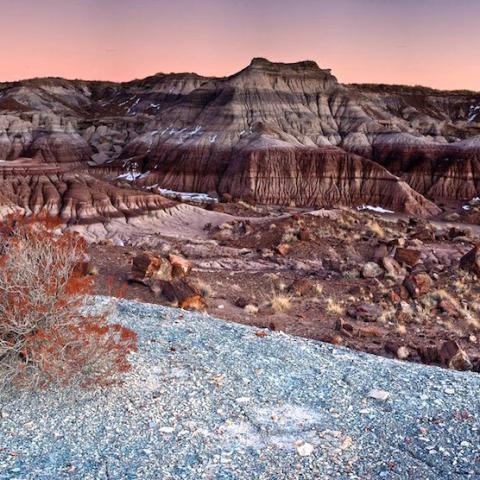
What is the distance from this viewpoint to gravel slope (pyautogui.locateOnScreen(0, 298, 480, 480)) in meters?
6.12

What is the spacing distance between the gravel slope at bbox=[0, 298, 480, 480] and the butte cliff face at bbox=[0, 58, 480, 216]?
3270 centimetres

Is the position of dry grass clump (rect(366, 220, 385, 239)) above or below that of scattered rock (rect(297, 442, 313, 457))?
below

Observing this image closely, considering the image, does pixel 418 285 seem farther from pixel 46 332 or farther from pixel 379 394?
pixel 46 332

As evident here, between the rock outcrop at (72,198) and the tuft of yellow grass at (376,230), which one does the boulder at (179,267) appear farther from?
the rock outcrop at (72,198)

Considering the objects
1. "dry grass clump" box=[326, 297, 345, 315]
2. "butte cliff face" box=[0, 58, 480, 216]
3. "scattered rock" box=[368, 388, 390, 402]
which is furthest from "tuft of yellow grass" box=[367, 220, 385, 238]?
"scattered rock" box=[368, 388, 390, 402]

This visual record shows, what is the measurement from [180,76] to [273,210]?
89.9 metres

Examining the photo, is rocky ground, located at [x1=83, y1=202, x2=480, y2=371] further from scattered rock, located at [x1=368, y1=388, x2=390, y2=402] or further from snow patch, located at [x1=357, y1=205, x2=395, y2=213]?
snow patch, located at [x1=357, y1=205, x2=395, y2=213]

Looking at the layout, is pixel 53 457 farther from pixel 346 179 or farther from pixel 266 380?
pixel 346 179

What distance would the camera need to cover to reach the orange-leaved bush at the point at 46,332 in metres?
7.16

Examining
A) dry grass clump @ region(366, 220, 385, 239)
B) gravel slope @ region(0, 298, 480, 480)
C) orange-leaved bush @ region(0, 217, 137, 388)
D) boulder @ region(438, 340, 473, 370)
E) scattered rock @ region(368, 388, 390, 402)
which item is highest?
orange-leaved bush @ region(0, 217, 137, 388)

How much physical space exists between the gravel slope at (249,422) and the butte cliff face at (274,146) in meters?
32.7

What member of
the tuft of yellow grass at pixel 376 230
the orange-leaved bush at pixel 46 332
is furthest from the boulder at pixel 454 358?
the tuft of yellow grass at pixel 376 230

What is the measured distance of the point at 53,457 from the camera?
619 centimetres

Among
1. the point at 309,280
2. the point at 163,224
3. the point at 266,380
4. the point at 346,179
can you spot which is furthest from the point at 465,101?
the point at 266,380
